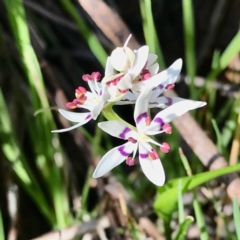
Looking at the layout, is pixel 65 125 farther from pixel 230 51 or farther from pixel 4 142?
pixel 230 51

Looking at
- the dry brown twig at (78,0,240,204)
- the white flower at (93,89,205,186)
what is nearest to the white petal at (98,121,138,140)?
the white flower at (93,89,205,186)

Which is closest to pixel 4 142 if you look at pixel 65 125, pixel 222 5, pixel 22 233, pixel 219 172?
pixel 65 125

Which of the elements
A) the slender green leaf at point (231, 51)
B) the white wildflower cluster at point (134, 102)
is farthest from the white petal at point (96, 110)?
the slender green leaf at point (231, 51)

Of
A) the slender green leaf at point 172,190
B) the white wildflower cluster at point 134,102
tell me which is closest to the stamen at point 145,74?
the white wildflower cluster at point 134,102

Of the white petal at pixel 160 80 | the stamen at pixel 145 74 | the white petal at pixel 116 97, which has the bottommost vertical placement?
the white petal at pixel 116 97

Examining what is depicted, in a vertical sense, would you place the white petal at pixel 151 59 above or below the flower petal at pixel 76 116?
above

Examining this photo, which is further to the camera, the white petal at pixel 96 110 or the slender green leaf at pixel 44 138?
the slender green leaf at pixel 44 138

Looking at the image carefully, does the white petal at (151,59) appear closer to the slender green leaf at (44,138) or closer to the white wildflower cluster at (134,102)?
the white wildflower cluster at (134,102)
